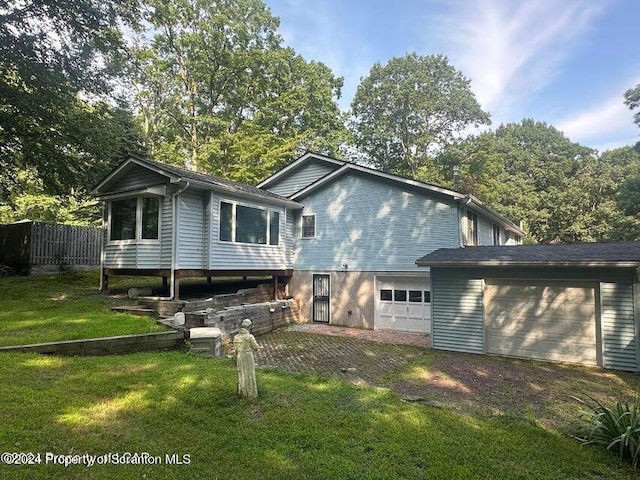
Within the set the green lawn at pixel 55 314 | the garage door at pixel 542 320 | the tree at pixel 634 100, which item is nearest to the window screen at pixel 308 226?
the garage door at pixel 542 320

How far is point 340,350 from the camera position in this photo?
10.4m

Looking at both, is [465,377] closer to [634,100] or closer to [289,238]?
[289,238]

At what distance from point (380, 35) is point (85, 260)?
1685 cm

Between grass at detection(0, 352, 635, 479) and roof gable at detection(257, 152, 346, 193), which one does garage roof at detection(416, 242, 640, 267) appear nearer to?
grass at detection(0, 352, 635, 479)

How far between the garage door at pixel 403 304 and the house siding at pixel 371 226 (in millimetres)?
632

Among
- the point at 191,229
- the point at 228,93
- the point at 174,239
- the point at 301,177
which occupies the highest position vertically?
the point at 228,93

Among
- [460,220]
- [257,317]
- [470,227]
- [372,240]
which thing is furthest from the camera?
[372,240]

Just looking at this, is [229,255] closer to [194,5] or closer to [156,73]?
[156,73]

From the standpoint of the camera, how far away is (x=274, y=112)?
29578mm

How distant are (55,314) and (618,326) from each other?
1422cm

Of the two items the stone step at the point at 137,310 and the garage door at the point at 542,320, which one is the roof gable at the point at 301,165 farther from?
the stone step at the point at 137,310

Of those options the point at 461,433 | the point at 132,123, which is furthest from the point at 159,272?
the point at 132,123

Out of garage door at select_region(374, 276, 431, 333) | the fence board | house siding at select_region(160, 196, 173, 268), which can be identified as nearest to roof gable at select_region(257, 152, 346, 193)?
garage door at select_region(374, 276, 431, 333)

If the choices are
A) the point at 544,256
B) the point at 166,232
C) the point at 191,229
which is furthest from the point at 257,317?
the point at 544,256
